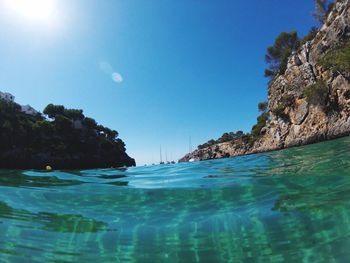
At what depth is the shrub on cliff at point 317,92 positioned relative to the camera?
2952cm

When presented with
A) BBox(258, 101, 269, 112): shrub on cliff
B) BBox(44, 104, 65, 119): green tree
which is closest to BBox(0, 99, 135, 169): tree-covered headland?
BBox(44, 104, 65, 119): green tree

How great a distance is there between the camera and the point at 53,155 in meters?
42.4

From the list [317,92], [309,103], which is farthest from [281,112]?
[317,92]

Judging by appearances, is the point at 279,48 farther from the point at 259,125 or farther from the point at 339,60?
the point at 339,60

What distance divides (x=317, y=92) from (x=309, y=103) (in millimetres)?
2008

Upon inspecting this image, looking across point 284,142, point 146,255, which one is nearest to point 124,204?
point 146,255

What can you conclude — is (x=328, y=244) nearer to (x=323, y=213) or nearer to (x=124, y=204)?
(x=323, y=213)

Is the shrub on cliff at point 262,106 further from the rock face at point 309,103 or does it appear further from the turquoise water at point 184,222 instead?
the turquoise water at point 184,222

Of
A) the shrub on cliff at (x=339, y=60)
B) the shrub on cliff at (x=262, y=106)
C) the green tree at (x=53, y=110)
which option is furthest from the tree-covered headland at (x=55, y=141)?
the shrub on cliff at (x=339, y=60)

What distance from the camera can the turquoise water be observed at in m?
3.64

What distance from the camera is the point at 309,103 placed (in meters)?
31.6

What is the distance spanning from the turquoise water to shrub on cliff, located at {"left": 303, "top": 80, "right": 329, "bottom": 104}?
25899 millimetres

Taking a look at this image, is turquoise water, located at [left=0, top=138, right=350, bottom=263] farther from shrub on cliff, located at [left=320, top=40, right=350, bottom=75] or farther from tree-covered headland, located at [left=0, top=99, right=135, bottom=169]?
tree-covered headland, located at [left=0, top=99, right=135, bottom=169]

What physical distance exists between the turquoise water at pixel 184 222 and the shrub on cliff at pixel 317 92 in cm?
2590
